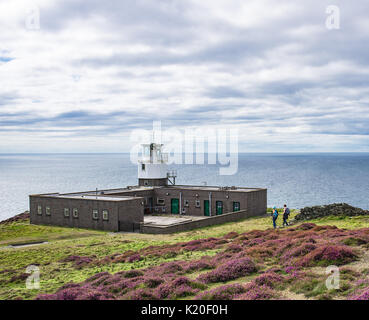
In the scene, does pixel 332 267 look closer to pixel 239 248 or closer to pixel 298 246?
pixel 298 246

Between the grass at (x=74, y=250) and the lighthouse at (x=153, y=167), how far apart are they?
15220 mm

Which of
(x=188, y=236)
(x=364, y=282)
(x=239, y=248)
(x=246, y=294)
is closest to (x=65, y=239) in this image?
(x=188, y=236)

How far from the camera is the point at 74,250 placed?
25156 mm

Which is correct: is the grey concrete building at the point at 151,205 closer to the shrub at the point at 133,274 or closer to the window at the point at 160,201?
the window at the point at 160,201

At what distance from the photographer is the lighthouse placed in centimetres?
5088

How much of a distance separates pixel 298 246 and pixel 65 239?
21253mm

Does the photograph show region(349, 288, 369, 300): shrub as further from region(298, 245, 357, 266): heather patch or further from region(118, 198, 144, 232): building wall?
region(118, 198, 144, 232): building wall

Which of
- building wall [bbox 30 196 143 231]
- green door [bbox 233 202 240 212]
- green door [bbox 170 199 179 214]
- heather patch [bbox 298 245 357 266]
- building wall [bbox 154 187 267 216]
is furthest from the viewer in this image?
green door [bbox 170 199 179 214]

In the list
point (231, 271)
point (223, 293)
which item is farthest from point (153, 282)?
point (223, 293)

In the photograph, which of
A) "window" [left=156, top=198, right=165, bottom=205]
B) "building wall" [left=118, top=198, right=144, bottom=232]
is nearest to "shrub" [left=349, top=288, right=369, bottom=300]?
"building wall" [left=118, top=198, right=144, bottom=232]

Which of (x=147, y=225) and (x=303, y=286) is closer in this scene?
(x=303, y=286)

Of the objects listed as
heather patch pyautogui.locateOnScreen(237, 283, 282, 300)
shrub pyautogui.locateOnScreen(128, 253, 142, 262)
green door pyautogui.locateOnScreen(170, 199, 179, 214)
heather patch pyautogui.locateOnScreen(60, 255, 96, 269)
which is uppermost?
heather patch pyautogui.locateOnScreen(237, 283, 282, 300)

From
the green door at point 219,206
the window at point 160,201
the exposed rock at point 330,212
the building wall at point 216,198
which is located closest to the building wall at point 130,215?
the building wall at point 216,198

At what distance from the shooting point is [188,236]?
101 feet
